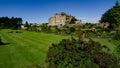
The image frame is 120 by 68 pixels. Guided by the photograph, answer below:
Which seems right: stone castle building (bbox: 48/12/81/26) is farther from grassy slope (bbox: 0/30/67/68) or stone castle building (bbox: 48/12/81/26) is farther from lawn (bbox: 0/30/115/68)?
grassy slope (bbox: 0/30/67/68)

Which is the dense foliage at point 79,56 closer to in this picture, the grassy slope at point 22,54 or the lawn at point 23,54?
the lawn at point 23,54

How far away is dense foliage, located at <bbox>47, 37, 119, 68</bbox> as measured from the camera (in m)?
10.4

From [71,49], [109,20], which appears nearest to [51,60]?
[71,49]

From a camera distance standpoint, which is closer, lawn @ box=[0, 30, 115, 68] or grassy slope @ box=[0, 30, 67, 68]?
lawn @ box=[0, 30, 115, 68]

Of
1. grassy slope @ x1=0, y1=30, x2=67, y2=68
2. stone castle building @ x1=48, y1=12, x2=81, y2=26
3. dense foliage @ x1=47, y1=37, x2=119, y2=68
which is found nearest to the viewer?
dense foliage @ x1=47, y1=37, x2=119, y2=68

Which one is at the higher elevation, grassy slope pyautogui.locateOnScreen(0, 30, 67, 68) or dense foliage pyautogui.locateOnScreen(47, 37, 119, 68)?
dense foliage pyautogui.locateOnScreen(47, 37, 119, 68)

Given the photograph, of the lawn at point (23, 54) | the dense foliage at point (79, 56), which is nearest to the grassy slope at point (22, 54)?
the lawn at point (23, 54)

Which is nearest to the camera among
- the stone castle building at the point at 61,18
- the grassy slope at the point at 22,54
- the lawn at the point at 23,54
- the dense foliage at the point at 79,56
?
the dense foliage at the point at 79,56

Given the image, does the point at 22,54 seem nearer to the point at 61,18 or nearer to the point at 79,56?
the point at 79,56

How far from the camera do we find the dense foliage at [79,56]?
34.1 feet

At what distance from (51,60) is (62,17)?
148m

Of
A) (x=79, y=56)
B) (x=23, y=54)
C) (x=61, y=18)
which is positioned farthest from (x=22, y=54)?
(x=61, y=18)

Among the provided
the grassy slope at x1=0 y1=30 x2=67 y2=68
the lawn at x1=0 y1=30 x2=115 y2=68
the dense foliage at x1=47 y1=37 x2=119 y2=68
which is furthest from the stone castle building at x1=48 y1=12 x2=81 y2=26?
the dense foliage at x1=47 y1=37 x2=119 y2=68

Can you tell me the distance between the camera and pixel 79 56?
10.4m
